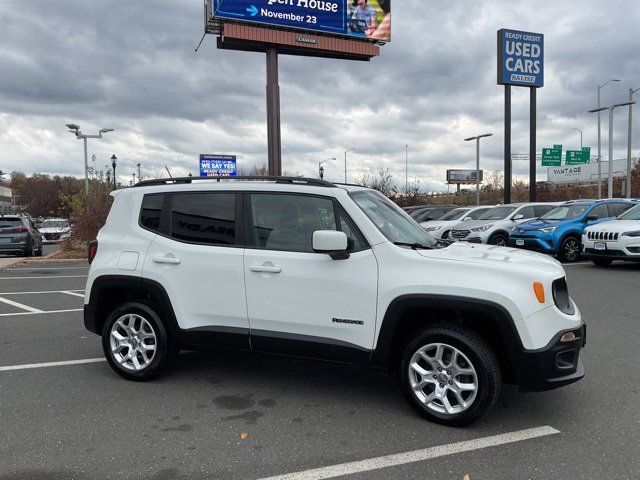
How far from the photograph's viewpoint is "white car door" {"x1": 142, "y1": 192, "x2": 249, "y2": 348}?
14.1 ft

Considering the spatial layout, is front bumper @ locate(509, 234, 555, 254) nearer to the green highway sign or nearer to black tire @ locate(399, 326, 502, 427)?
black tire @ locate(399, 326, 502, 427)

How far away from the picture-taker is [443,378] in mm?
3758

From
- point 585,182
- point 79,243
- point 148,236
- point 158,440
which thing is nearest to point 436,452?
point 158,440

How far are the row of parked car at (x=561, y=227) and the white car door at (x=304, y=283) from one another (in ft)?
25.4

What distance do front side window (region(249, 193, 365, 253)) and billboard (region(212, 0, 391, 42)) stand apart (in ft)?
80.1

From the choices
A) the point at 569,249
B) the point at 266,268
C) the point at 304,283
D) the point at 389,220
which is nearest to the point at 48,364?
the point at 266,268

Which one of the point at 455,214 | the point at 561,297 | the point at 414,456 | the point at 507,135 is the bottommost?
the point at 414,456

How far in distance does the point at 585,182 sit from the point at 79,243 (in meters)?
81.6

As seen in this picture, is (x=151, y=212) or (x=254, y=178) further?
(x=151, y=212)

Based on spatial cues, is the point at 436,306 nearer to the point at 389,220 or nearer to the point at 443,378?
the point at 443,378

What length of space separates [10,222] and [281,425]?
1895 centimetres

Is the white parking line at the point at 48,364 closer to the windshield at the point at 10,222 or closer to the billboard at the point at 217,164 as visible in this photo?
the windshield at the point at 10,222

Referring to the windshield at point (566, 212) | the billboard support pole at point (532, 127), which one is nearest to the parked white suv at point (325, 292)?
the windshield at point (566, 212)

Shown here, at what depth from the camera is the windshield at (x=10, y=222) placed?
1891 cm
